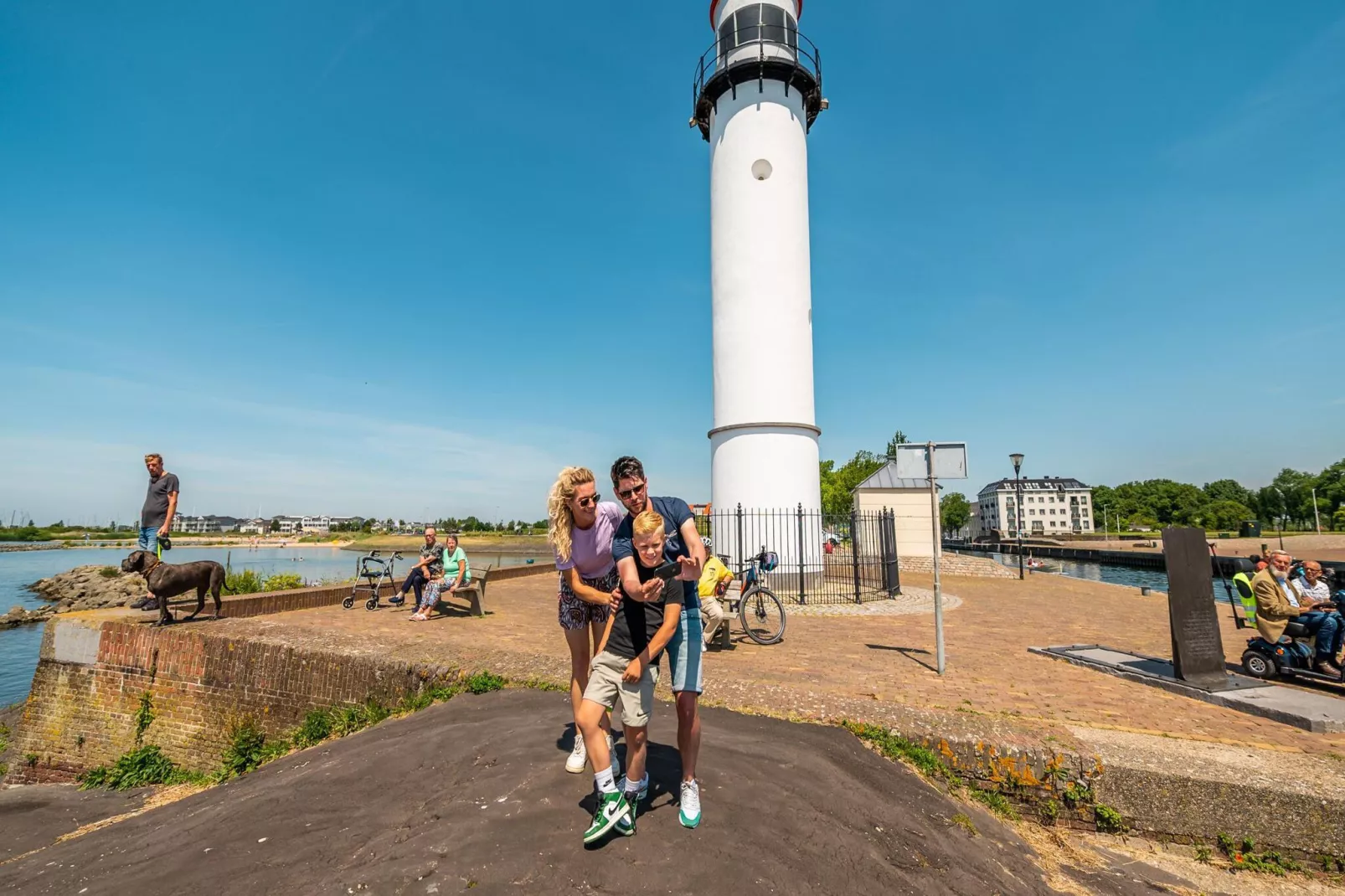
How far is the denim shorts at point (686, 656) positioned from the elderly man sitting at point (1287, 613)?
778 cm

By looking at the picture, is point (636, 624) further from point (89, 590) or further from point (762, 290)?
point (89, 590)

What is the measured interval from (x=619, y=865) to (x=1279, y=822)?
4.19 meters

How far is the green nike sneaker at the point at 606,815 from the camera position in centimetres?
283

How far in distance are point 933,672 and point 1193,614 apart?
9.24 ft

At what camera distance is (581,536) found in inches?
144

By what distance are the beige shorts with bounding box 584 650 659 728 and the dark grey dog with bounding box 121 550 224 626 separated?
292 inches

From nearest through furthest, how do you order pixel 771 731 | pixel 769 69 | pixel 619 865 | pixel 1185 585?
1. pixel 619 865
2. pixel 771 731
3. pixel 1185 585
4. pixel 769 69

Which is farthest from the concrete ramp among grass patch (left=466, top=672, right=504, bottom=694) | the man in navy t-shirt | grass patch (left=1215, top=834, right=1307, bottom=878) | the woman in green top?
the woman in green top

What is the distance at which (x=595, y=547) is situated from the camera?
3.64 metres

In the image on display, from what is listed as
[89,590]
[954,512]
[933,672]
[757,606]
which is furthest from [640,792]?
[954,512]

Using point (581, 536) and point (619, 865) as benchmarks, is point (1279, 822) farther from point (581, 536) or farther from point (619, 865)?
point (581, 536)

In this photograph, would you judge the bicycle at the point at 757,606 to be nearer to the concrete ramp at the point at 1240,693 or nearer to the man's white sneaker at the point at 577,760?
the concrete ramp at the point at 1240,693


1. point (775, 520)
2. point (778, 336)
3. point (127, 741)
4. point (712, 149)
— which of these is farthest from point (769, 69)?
point (127, 741)

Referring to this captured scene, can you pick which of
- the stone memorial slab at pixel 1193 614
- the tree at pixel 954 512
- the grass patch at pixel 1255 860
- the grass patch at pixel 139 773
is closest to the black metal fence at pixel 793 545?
the stone memorial slab at pixel 1193 614
